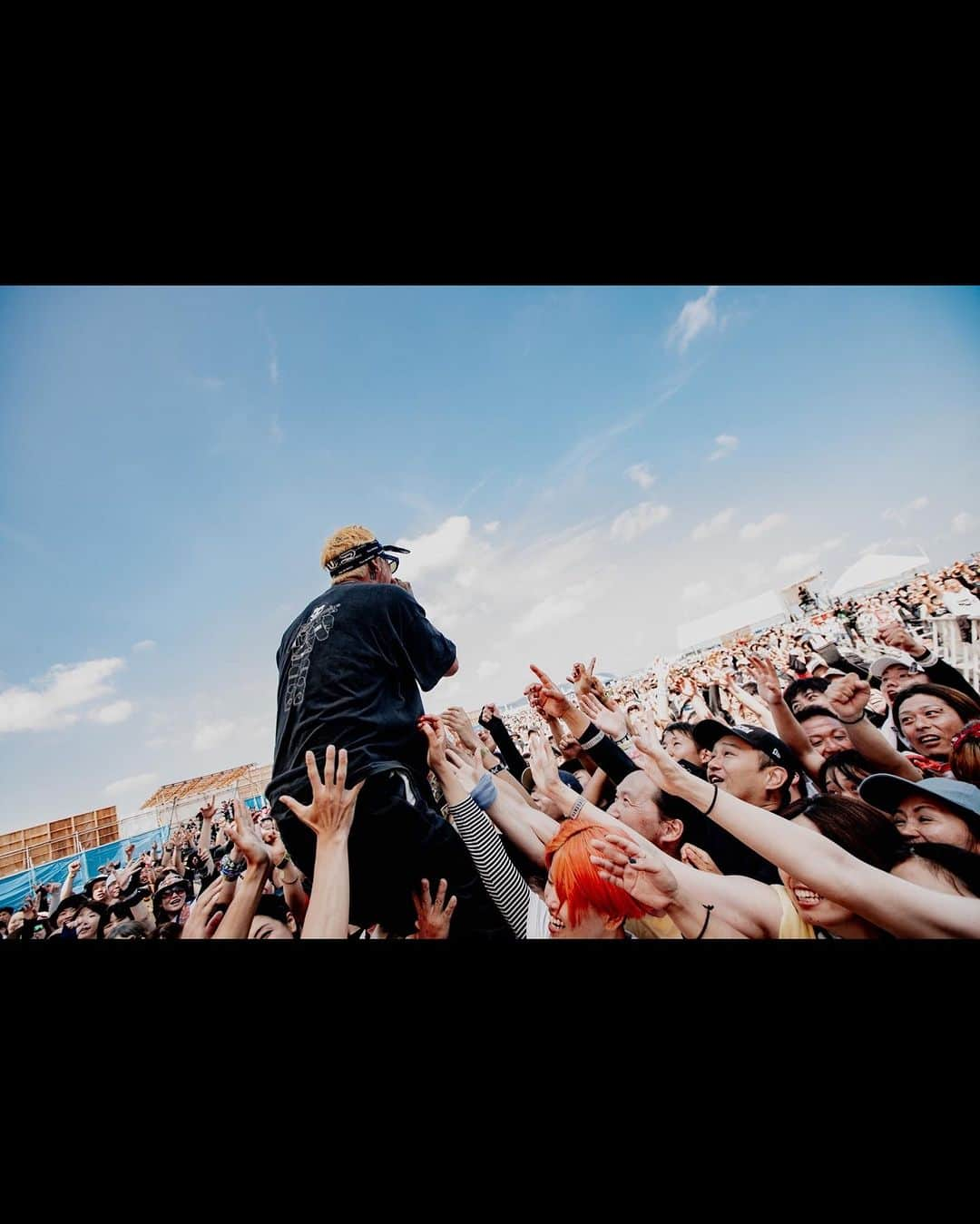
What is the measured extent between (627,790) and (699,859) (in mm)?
291

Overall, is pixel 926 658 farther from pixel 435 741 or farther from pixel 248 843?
pixel 248 843

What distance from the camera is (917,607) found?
1696mm

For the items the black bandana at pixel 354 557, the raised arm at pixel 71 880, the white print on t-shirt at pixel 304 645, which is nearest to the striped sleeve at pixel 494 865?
the white print on t-shirt at pixel 304 645

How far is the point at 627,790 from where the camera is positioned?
59.7 inches

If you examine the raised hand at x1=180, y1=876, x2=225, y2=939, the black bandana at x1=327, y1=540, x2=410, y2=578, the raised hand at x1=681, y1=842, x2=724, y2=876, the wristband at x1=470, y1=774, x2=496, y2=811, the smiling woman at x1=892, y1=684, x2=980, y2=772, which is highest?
the black bandana at x1=327, y1=540, x2=410, y2=578

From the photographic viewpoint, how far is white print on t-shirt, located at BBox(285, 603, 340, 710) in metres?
1.63

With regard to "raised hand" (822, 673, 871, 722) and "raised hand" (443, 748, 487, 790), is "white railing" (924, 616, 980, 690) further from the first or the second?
"raised hand" (443, 748, 487, 790)

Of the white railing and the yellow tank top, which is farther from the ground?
the white railing

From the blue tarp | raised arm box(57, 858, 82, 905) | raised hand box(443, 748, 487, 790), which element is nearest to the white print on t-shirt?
raised hand box(443, 748, 487, 790)

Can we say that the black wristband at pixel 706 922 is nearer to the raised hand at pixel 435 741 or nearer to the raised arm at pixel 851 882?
the raised arm at pixel 851 882

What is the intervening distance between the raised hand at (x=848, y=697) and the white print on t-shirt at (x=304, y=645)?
6.40ft
